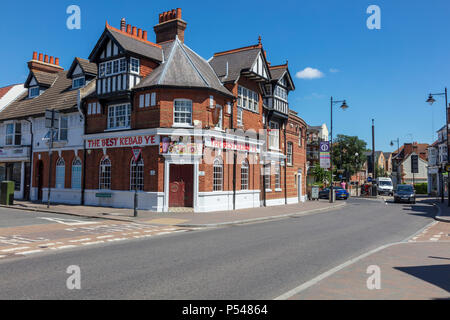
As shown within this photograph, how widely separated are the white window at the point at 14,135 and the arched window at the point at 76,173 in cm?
812

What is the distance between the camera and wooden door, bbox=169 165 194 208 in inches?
820

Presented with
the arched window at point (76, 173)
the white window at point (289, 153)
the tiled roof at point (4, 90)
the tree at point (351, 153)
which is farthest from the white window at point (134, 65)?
the tree at point (351, 153)

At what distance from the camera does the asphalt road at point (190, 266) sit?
231 inches

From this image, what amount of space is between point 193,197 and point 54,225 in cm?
816

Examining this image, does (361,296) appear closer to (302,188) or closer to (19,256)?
(19,256)

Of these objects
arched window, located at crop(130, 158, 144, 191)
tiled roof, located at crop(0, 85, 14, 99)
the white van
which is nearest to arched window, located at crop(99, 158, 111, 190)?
arched window, located at crop(130, 158, 144, 191)

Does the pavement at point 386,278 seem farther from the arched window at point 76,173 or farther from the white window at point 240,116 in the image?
the arched window at point 76,173

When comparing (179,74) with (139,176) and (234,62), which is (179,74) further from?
(139,176)

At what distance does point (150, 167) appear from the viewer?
20.7 meters

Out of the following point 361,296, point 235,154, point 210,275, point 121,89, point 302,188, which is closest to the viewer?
point 361,296

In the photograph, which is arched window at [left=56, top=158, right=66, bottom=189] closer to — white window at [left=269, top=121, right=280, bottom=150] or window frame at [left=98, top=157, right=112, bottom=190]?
window frame at [left=98, top=157, right=112, bottom=190]

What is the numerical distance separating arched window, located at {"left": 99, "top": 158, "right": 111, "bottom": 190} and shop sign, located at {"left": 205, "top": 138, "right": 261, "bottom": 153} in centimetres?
711

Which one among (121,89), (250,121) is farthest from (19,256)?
(250,121)

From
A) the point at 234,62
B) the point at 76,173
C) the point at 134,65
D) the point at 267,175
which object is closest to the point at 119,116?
the point at 134,65
